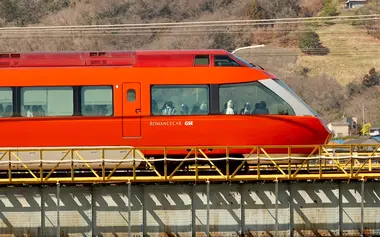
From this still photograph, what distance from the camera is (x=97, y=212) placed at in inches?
1314

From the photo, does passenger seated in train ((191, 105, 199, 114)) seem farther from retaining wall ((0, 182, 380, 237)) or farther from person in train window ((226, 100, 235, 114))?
retaining wall ((0, 182, 380, 237))

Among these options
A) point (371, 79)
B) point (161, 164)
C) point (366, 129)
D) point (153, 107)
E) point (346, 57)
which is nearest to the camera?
point (153, 107)

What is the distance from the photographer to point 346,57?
190000mm

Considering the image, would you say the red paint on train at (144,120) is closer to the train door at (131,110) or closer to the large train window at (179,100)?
the train door at (131,110)

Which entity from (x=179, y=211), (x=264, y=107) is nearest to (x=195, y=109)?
(x=264, y=107)

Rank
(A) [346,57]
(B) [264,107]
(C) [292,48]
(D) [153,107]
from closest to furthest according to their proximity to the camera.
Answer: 1. (D) [153,107]
2. (B) [264,107]
3. (A) [346,57]
4. (C) [292,48]

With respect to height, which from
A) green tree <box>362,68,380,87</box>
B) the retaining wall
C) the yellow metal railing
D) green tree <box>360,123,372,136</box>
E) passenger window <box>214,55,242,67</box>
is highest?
passenger window <box>214,55,242,67</box>

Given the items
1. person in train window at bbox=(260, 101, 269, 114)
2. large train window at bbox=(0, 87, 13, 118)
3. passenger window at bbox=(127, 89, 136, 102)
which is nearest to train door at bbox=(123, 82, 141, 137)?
passenger window at bbox=(127, 89, 136, 102)

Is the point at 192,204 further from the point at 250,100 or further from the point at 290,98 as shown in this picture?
the point at 290,98

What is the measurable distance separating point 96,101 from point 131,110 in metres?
1.26

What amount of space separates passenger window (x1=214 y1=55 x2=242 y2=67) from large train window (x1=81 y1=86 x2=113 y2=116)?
3.82 m

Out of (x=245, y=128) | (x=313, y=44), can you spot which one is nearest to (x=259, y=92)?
(x=245, y=128)

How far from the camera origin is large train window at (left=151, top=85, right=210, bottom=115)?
118 feet

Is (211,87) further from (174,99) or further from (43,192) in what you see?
(43,192)
